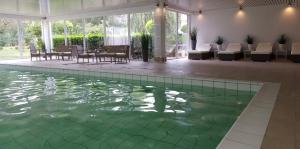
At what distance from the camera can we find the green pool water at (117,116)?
2.85m

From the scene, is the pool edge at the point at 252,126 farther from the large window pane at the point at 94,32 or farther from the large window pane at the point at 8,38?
the large window pane at the point at 8,38

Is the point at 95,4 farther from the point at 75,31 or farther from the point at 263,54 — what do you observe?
the point at 263,54

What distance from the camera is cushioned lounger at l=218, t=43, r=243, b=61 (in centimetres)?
1109

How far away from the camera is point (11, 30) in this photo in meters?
13.5

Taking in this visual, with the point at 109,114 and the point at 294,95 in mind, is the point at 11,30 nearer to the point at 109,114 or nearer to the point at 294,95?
the point at 109,114

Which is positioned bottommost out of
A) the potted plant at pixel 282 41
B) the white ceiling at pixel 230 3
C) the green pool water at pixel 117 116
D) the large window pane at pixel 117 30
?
the green pool water at pixel 117 116

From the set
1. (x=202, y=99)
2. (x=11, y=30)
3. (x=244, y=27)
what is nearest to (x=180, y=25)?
(x=244, y=27)

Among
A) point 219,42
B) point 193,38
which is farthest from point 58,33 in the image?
point 219,42

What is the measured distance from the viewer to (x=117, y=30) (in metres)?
12.4

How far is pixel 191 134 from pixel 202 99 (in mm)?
1752

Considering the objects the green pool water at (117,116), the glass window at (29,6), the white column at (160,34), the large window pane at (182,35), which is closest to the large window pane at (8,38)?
the glass window at (29,6)

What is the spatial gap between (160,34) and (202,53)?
262 cm

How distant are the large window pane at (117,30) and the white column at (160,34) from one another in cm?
209

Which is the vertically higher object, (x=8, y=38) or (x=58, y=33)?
(x=58, y=33)
